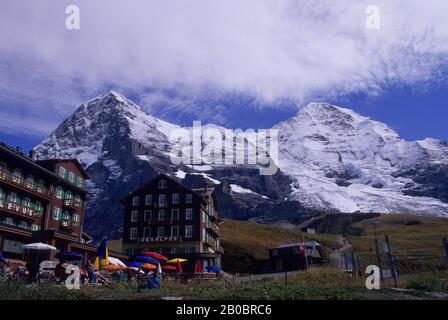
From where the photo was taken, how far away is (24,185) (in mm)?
50656

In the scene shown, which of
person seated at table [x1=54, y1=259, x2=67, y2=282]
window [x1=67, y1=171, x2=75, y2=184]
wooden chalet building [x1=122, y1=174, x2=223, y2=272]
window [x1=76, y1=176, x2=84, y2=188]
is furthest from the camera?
wooden chalet building [x1=122, y1=174, x2=223, y2=272]

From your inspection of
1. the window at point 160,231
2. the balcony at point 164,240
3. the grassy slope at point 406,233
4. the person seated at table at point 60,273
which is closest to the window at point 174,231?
the balcony at point 164,240

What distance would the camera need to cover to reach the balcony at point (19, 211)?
4738cm

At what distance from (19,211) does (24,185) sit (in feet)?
9.47

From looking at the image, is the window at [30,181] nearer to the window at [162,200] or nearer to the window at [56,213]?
the window at [56,213]

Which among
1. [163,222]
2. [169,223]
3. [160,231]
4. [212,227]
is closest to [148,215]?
[163,222]

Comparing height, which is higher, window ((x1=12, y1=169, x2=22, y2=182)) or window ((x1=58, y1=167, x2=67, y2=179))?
window ((x1=58, y1=167, x2=67, y2=179))

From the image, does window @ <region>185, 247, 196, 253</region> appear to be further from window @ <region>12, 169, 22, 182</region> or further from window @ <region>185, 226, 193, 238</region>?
window @ <region>12, 169, 22, 182</region>

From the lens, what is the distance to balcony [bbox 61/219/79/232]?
58.7 metres

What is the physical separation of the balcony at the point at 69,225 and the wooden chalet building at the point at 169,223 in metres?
10.6

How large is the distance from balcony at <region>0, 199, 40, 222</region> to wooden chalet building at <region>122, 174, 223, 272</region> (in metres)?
19.4

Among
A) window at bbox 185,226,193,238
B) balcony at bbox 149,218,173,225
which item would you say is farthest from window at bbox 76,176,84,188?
window at bbox 185,226,193,238

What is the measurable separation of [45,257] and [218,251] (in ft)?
129
